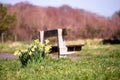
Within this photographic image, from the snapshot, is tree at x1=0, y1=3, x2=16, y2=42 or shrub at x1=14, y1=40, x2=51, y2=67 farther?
tree at x1=0, y1=3, x2=16, y2=42

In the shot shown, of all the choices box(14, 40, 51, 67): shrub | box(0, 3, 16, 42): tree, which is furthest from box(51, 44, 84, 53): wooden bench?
box(0, 3, 16, 42): tree

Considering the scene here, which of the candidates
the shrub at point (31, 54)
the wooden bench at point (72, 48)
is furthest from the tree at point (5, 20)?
the shrub at point (31, 54)

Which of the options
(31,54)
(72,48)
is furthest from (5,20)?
(31,54)

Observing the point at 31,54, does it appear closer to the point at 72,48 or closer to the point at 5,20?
the point at 72,48

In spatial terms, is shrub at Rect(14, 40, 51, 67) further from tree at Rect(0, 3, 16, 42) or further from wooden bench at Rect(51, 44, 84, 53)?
tree at Rect(0, 3, 16, 42)

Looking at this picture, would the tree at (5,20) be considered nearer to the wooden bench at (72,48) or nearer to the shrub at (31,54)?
the wooden bench at (72,48)

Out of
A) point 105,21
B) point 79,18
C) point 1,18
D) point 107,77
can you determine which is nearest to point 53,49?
point 107,77

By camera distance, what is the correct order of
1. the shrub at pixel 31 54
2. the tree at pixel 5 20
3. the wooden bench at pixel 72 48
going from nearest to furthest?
the shrub at pixel 31 54, the wooden bench at pixel 72 48, the tree at pixel 5 20

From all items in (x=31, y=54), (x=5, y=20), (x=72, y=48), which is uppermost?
(x=5, y=20)

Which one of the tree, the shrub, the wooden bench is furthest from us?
the tree

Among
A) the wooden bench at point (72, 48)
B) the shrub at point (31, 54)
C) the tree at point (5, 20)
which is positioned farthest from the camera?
the tree at point (5, 20)

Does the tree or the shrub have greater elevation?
the tree

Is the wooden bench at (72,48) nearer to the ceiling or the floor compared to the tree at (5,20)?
nearer to the floor

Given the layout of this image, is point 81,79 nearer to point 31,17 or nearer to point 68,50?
point 68,50
